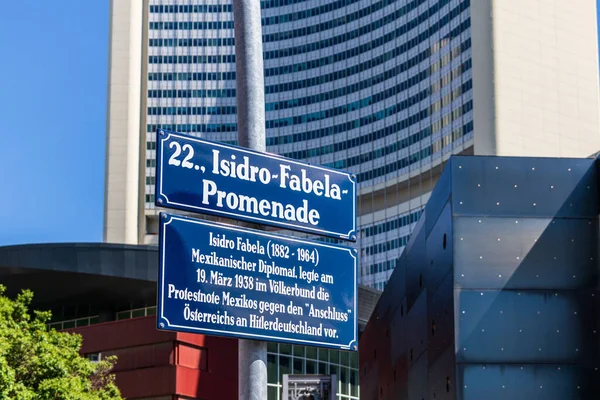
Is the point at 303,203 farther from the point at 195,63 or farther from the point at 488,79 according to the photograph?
the point at 195,63

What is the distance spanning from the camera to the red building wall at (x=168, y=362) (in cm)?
6316

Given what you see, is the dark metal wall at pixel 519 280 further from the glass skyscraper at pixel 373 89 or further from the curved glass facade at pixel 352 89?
the curved glass facade at pixel 352 89

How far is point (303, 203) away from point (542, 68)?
143 meters

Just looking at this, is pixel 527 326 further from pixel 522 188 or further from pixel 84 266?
pixel 84 266

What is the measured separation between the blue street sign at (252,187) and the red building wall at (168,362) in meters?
52.5

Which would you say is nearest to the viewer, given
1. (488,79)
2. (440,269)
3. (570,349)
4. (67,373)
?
(570,349)

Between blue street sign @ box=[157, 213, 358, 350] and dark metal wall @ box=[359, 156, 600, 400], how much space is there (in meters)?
8.54

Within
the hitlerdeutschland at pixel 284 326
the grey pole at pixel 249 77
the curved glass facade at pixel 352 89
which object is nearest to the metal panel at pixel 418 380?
the hitlerdeutschland at pixel 284 326

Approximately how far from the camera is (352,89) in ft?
546

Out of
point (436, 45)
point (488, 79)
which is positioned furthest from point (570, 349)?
point (436, 45)

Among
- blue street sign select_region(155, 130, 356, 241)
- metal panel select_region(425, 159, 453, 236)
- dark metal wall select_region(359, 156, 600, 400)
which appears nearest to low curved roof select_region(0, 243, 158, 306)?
metal panel select_region(425, 159, 453, 236)

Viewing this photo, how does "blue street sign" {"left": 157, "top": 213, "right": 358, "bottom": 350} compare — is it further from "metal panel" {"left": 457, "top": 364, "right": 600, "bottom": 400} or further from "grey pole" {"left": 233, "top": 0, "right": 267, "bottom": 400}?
"metal panel" {"left": 457, "top": 364, "right": 600, "bottom": 400}

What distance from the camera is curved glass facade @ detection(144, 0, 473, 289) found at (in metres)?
151

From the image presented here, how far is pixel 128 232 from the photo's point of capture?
17225cm
